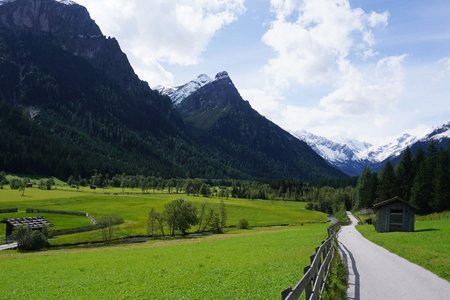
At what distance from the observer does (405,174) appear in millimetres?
126312

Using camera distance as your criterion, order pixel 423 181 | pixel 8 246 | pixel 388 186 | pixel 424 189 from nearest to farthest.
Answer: pixel 8 246 → pixel 424 189 → pixel 423 181 → pixel 388 186

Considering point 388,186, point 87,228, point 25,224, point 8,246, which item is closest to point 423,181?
point 388,186

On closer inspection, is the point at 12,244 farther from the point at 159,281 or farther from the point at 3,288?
the point at 159,281

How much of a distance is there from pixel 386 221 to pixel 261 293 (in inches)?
2059

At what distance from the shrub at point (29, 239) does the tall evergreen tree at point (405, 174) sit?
10548 cm

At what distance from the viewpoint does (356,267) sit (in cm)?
2708

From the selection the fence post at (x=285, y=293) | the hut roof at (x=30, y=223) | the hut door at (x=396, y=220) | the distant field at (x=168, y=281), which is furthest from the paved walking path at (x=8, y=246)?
the fence post at (x=285, y=293)

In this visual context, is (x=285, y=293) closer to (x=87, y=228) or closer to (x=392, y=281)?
(x=392, y=281)

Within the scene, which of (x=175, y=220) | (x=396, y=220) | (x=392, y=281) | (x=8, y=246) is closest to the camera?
(x=392, y=281)

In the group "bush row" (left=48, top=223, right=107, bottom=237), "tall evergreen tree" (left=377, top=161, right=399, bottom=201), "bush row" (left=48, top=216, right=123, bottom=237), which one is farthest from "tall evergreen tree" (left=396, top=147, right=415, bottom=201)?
"bush row" (left=48, top=223, right=107, bottom=237)

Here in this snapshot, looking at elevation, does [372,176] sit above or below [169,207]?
above

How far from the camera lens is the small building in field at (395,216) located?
64188 millimetres

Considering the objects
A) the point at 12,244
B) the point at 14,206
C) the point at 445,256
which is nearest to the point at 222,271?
the point at 445,256

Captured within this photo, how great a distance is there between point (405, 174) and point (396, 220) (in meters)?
68.7
